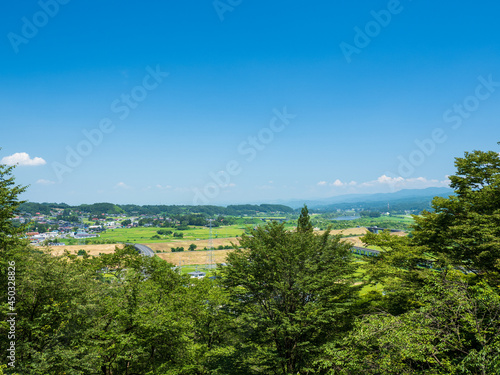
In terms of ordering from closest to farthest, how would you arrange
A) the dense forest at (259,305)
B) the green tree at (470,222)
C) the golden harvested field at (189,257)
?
the dense forest at (259,305)
the green tree at (470,222)
the golden harvested field at (189,257)

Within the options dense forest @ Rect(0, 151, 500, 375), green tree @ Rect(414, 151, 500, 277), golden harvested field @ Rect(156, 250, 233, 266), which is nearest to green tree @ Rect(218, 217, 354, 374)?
dense forest @ Rect(0, 151, 500, 375)

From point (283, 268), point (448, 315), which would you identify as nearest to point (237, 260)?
point (283, 268)

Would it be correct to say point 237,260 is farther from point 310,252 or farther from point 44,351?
point 44,351

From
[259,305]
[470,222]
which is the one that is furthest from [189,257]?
[470,222]

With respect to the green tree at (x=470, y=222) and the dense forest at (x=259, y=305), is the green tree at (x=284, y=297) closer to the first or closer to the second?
the dense forest at (x=259, y=305)

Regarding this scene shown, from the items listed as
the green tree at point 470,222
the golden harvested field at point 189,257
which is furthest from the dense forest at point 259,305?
the golden harvested field at point 189,257
